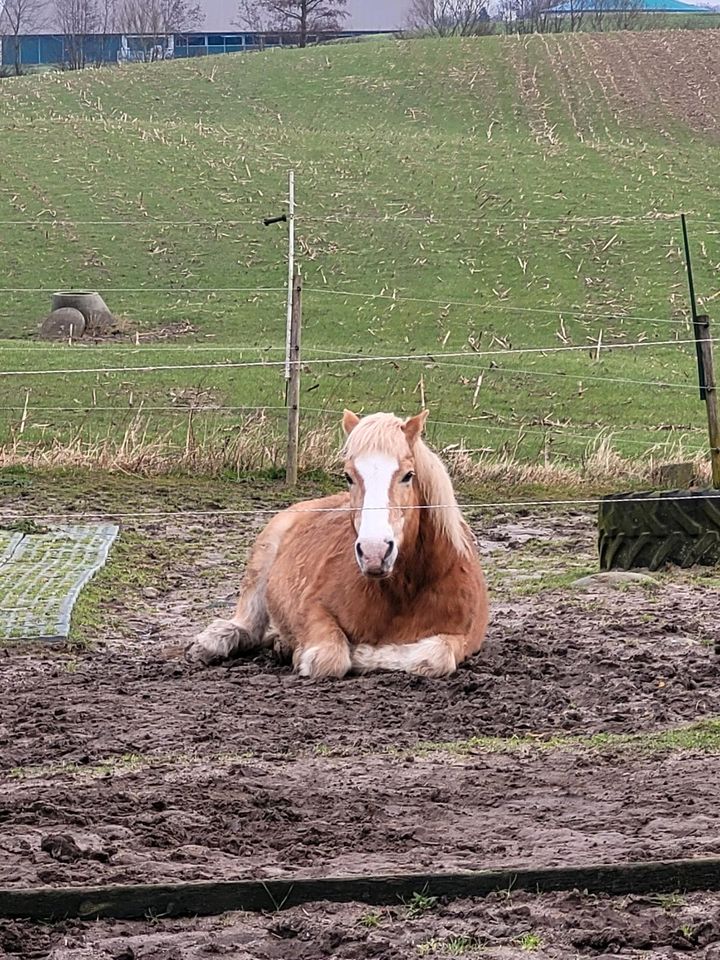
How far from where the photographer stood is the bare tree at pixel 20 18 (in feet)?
246

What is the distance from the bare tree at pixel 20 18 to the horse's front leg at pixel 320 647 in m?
70.1

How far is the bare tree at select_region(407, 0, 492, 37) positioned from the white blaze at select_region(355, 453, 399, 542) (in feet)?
189

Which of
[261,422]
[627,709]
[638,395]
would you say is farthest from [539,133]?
[627,709]

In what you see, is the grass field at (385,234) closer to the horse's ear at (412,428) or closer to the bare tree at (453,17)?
the horse's ear at (412,428)

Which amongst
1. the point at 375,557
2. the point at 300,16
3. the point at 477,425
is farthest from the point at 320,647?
the point at 300,16

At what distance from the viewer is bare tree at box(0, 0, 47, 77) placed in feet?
246

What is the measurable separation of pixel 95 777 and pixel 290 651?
2354mm

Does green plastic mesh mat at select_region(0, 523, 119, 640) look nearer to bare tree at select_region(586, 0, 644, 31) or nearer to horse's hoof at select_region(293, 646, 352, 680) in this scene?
horse's hoof at select_region(293, 646, 352, 680)

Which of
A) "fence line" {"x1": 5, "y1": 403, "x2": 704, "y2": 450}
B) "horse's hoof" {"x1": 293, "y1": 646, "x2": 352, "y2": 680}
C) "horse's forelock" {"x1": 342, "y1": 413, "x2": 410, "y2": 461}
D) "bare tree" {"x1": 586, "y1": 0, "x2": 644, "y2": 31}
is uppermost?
"bare tree" {"x1": 586, "y1": 0, "x2": 644, "y2": 31}

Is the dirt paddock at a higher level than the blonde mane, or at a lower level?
lower

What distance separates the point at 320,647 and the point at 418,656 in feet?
1.58

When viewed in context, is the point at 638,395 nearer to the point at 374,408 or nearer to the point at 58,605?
the point at 374,408

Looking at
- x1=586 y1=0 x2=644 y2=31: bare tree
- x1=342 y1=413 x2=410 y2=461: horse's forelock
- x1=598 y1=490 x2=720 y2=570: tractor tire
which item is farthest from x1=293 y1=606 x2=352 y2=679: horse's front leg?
x1=586 y1=0 x2=644 y2=31: bare tree

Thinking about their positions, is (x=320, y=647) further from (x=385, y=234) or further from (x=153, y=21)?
(x=153, y=21)
